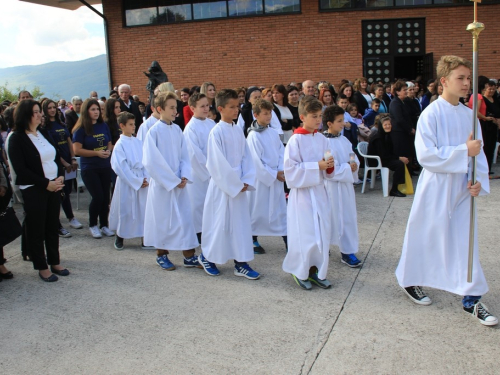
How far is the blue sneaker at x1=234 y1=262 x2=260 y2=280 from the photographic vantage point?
5186 millimetres

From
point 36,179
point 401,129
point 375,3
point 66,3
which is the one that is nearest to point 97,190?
point 36,179

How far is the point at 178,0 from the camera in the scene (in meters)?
15.4

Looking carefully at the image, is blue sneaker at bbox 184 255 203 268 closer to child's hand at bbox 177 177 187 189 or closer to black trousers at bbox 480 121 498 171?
child's hand at bbox 177 177 187 189

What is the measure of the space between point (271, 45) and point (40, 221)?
11.3 meters

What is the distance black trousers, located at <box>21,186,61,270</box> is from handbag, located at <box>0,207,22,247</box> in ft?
0.36

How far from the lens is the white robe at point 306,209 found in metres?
4.77

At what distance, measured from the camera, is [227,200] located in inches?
209

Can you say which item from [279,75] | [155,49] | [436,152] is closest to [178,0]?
[155,49]

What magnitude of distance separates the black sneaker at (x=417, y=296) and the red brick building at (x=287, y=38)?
11447mm

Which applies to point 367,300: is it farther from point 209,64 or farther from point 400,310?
point 209,64

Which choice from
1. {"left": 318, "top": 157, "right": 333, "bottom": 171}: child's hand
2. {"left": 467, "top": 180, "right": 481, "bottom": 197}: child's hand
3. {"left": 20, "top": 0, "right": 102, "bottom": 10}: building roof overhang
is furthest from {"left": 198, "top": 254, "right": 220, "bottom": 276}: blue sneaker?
Answer: {"left": 20, "top": 0, "right": 102, "bottom": 10}: building roof overhang

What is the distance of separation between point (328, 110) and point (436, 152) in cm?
174

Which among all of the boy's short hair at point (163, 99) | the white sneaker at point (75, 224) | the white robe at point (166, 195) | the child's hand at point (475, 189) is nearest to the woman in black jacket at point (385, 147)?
the white robe at point (166, 195)

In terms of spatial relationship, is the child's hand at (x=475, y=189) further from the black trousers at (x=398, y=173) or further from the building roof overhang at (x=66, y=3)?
the building roof overhang at (x=66, y=3)
